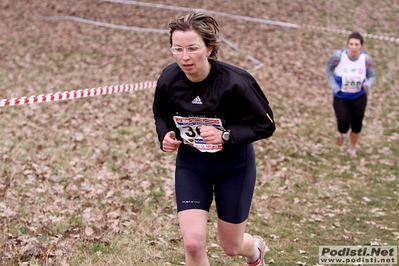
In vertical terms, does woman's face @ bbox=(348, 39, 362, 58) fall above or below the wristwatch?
below

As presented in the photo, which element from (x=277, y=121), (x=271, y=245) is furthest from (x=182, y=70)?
(x=277, y=121)

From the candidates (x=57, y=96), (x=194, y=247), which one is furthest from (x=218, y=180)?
(x=57, y=96)

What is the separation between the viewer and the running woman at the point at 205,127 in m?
3.87

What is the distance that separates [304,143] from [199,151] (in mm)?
6932

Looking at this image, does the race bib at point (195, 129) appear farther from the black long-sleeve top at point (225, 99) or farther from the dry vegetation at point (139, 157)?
the dry vegetation at point (139, 157)

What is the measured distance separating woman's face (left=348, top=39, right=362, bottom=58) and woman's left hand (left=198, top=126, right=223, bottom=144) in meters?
6.17

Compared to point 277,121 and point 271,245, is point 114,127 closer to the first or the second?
point 277,121

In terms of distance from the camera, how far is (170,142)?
396cm

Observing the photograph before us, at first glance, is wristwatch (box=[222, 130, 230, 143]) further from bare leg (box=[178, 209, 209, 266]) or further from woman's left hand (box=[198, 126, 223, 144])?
bare leg (box=[178, 209, 209, 266])

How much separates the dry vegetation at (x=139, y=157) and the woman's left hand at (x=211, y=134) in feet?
6.64

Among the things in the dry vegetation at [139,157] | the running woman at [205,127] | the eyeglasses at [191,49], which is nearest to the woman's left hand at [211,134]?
the running woman at [205,127]

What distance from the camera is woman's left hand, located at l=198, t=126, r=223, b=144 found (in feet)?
12.5

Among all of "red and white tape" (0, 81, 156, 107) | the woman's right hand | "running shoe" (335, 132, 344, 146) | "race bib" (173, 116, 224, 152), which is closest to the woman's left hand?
"race bib" (173, 116, 224, 152)

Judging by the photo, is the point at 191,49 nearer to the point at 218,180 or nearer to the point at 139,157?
the point at 218,180
